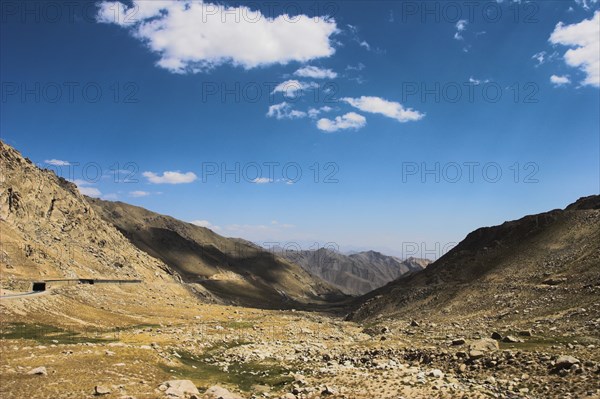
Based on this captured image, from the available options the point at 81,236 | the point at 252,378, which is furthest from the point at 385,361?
the point at 81,236

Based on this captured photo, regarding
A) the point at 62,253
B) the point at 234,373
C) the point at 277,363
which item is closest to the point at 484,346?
the point at 277,363

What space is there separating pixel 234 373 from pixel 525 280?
58.6 metres

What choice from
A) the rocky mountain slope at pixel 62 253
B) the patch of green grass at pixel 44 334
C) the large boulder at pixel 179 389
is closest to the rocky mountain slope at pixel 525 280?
the large boulder at pixel 179 389

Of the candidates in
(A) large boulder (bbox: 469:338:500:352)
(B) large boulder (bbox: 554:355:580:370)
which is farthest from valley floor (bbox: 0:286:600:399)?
(A) large boulder (bbox: 469:338:500:352)

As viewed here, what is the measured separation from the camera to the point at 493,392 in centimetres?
2277

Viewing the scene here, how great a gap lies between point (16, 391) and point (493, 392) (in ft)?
80.5

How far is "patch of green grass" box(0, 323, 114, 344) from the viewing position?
37062 millimetres

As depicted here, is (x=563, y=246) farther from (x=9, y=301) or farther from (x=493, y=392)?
(x=9, y=301)

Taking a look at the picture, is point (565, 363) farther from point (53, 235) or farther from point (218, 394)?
point (53, 235)

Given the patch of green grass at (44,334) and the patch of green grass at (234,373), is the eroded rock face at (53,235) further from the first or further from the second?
the patch of green grass at (234,373)

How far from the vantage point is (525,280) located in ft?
238

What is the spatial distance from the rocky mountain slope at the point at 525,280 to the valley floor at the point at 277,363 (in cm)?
759

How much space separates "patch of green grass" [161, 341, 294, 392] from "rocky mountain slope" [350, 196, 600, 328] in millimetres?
28751

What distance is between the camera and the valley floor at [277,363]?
23094mm
